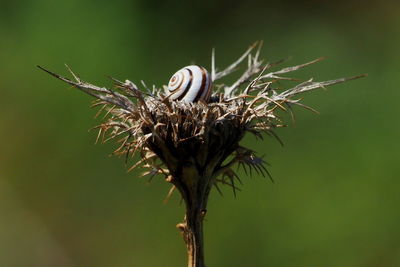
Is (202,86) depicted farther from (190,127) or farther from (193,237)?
(193,237)

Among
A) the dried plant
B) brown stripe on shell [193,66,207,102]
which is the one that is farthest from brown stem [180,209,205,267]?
brown stripe on shell [193,66,207,102]

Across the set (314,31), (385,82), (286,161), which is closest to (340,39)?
(314,31)

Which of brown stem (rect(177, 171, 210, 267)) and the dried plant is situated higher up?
the dried plant

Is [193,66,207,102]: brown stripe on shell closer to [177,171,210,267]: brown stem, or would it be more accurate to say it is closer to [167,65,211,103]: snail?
[167,65,211,103]: snail

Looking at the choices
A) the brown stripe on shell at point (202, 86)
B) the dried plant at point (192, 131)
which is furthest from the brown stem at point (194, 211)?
the brown stripe on shell at point (202, 86)

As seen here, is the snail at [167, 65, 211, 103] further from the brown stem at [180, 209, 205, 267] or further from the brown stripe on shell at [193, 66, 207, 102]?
the brown stem at [180, 209, 205, 267]

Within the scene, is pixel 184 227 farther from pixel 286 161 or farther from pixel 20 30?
pixel 20 30

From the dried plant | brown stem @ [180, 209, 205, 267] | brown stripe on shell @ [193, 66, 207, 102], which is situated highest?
brown stripe on shell @ [193, 66, 207, 102]

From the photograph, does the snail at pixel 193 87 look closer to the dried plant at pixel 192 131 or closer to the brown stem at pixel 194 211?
the dried plant at pixel 192 131
